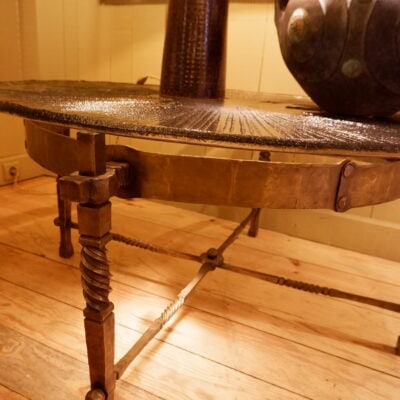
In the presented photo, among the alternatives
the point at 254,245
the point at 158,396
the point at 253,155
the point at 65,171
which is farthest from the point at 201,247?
the point at 65,171

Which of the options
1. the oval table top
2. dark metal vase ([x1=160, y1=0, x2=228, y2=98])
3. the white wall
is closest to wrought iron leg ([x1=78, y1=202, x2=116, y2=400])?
the oval table top

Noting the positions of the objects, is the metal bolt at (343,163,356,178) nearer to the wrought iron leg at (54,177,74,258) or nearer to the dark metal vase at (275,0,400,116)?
the dark metal vase at (275,0,400,116)

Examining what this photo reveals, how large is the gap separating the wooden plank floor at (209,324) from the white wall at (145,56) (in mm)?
87

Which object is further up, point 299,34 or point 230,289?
point 299,34

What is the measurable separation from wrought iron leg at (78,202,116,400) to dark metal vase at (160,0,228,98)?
0.39m

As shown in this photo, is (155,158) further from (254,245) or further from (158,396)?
(254,245)

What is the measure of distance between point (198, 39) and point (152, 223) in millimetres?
739

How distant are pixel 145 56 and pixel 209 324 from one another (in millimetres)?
1008

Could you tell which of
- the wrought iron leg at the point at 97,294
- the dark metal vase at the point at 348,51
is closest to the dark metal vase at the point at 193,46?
the dark metal vase at the point at 348,51

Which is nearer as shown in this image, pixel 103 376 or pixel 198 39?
pixel 103 376

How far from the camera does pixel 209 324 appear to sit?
830 millimetres

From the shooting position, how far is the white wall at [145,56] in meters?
1.22

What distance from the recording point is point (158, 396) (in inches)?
25.0

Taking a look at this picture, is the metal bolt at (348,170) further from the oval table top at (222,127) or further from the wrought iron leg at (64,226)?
the wrought iron leg at (64,226)
